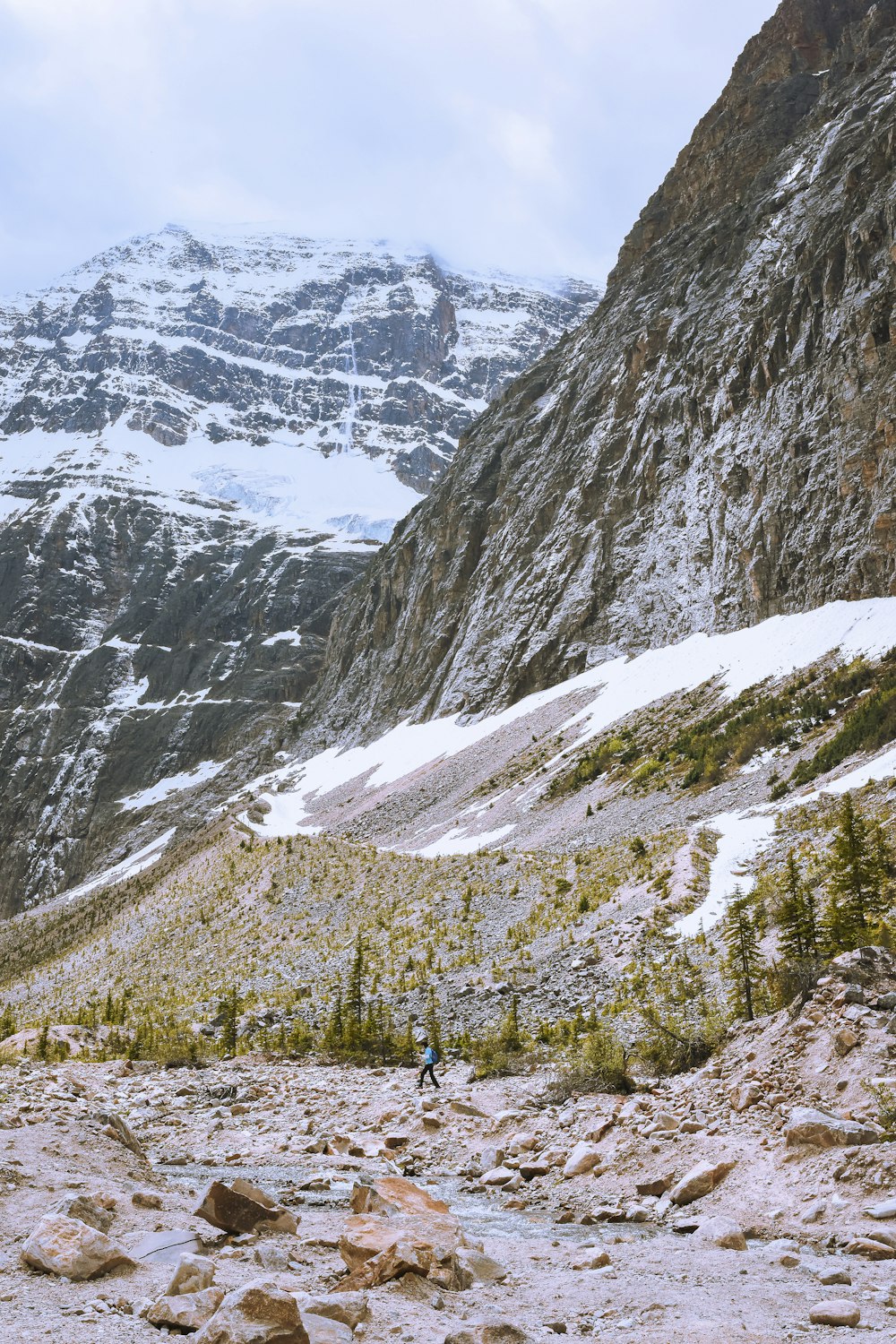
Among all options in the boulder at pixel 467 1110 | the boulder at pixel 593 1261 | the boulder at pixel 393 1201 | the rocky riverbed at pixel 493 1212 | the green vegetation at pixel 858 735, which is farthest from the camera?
the green vegetation at pixel 858 735

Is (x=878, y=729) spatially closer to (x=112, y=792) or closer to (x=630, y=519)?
(x=630, y=519)

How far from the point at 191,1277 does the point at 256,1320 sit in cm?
104

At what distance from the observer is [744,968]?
45.6 ft

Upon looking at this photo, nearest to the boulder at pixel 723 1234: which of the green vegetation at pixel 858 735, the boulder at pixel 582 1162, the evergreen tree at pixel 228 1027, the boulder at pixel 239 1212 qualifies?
the boulder at pixel 582 1162

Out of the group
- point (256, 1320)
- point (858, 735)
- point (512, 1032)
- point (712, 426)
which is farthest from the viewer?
point (712, 426)

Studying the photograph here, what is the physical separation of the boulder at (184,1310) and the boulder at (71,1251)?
0.90m

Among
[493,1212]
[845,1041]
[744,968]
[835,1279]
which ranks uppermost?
[845,1041]

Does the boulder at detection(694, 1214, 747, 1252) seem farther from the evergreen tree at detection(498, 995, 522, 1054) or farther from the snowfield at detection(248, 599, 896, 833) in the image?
the snowfield at detection(248, 599, 896, 833)

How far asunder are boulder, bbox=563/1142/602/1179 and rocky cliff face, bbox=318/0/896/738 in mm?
35275

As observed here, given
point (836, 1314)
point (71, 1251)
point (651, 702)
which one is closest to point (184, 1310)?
point (71, 1251)

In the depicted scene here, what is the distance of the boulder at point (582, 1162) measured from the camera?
10.5 m

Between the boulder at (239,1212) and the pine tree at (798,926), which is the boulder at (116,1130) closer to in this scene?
the boulder at (239,1212)

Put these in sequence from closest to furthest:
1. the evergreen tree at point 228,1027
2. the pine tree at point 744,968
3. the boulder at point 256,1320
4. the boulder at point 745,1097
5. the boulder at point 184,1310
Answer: the boulder at point 256,1320 < the boulder at point 184,1310 < the boulder at point 745,1097 < the pine tree at point 744,968 < the evergreen tree at point 228,1027

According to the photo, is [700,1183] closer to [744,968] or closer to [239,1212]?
[239,1212]
